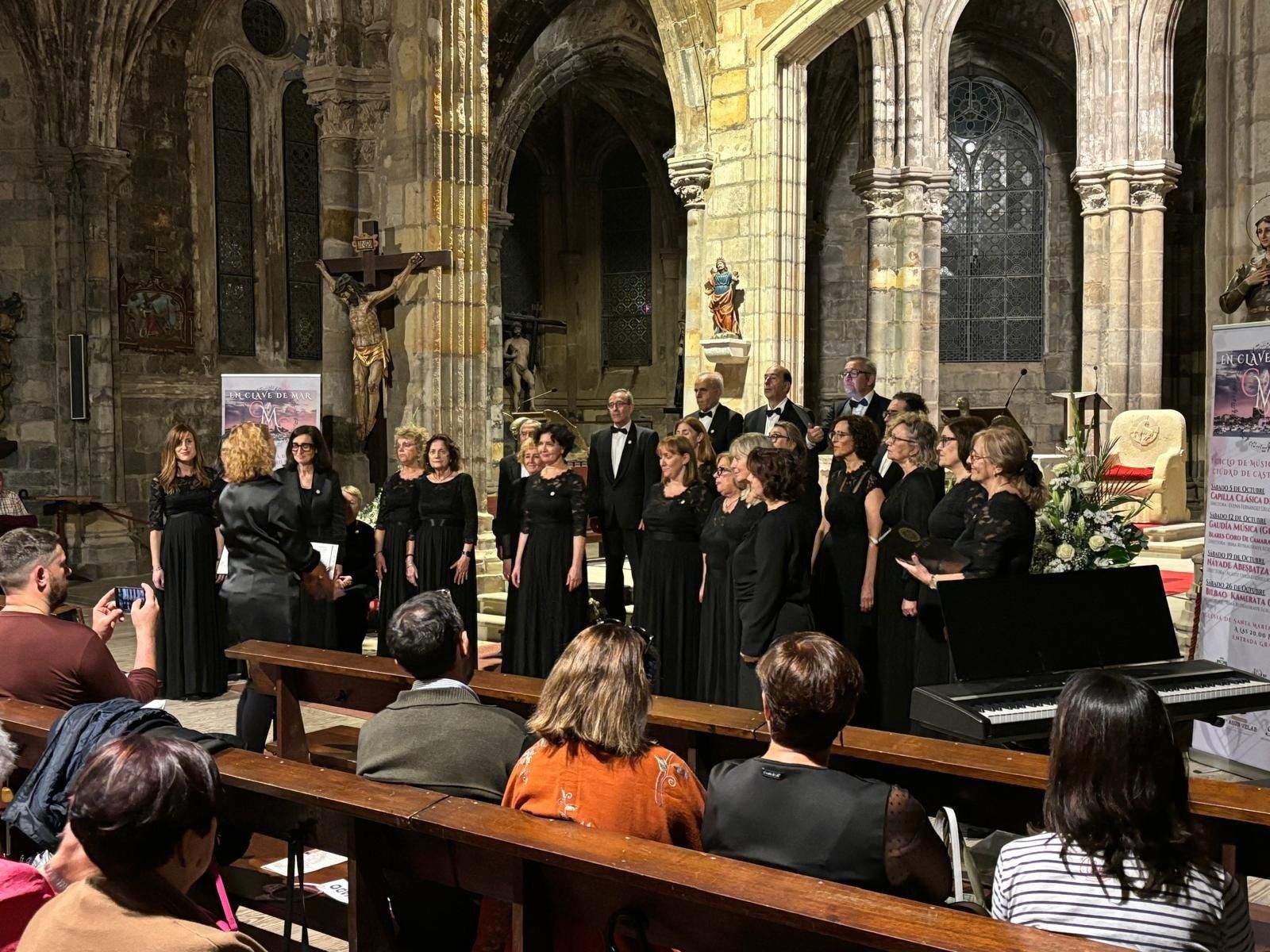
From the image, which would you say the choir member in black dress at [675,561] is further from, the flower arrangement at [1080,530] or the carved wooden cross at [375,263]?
the carved wooden cross at [375,263]

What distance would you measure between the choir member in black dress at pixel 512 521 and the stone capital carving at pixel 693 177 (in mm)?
6986

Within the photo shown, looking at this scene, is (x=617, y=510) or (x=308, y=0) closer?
(x=617, y=510)

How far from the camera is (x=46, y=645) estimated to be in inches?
142

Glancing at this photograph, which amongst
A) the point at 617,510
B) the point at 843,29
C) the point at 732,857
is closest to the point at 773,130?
the point at 843,29

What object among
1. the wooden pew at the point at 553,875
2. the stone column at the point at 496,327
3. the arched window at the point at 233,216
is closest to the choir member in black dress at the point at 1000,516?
the wooden pew at the point at 553,875

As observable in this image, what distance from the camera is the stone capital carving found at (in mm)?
14094

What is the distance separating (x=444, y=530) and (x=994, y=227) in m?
17.1

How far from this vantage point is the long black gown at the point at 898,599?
598 cm

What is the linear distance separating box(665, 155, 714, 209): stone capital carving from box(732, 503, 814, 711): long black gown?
950 cm

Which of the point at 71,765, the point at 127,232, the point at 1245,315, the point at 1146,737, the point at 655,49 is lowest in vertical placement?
the point at 71,765

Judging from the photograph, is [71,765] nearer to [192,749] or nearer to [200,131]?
[192,749]

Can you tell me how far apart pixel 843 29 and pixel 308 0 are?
16.9 feet

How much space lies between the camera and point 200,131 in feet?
56.7

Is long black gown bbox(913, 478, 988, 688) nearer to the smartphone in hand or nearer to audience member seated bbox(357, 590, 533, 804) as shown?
audience member seated bbox(357, 590, 533, 804)
